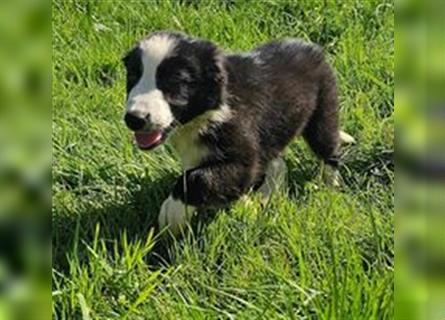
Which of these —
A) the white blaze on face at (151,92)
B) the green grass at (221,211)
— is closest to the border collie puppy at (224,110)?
the white blaze on face at (151,92)

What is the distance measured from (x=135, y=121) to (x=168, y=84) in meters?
0.20

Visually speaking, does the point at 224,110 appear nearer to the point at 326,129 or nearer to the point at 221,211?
the point at 221,211

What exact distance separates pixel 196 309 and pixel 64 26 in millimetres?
2905

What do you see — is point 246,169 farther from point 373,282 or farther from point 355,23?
point 355,23

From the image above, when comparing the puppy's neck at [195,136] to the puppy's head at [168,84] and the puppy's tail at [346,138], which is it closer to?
the puppy's head at [168,84]

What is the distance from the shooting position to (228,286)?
2.56 m

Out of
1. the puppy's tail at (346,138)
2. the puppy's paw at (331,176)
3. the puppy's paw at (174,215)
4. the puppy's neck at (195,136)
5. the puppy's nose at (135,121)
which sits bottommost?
the puppy's paw at (331,176)

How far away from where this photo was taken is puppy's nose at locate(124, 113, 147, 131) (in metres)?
2.96

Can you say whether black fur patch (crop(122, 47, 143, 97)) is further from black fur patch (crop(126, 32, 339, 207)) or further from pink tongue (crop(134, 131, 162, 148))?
pink tongue (crop(134, 131, 162, 148))

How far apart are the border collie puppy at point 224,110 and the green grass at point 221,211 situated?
13 centimetres

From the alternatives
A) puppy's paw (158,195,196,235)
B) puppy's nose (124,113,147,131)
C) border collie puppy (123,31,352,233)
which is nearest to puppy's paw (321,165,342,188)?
border collie puppy (123,31,352,233)

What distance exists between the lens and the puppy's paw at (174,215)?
119 inches

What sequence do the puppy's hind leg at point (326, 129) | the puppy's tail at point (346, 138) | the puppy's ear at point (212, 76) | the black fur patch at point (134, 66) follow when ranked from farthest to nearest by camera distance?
the puppy's tail at point (346, 138), the puppy's hind leg at point (326, 129), the puppy's ear at point (212, 76), the black fur patch at point (134, 66)

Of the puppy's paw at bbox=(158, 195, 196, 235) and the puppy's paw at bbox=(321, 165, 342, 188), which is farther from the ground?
the puppy's paw at bbox=(158, 195, 196, 235)
